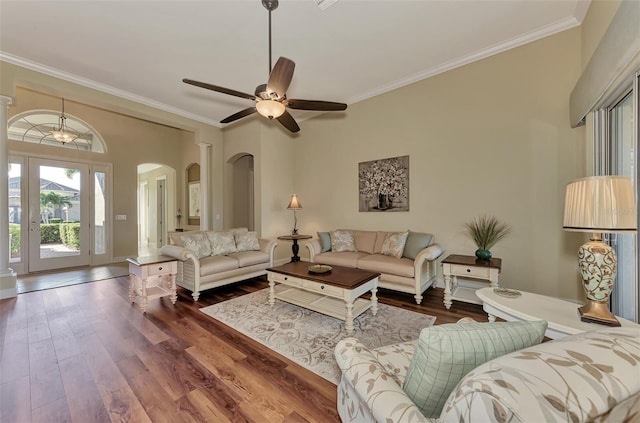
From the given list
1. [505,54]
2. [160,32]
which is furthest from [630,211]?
[160,32]

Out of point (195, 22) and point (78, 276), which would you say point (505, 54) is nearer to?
point (195, 22)

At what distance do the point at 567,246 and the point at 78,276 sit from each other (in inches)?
299

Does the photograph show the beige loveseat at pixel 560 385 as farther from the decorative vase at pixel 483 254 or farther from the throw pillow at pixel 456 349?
the decorative vase at pixel 483 254

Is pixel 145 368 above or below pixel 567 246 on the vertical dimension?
below

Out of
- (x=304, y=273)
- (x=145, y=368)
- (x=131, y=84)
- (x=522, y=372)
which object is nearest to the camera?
(x=522, y=372)

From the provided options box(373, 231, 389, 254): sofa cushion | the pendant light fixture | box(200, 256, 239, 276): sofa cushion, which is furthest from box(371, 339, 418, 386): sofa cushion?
the pendant light fixture

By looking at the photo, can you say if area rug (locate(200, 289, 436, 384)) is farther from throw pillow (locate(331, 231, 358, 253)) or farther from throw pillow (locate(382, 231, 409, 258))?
throw pillow (locate(331, 231, 358, 253))

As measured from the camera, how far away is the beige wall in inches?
117

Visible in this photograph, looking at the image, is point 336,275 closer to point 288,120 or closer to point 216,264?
point 216,264

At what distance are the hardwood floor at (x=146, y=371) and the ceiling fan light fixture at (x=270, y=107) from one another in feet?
7.37

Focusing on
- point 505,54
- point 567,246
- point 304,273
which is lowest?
point 304,273

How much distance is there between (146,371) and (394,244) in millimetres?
3199

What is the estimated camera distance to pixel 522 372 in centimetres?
58

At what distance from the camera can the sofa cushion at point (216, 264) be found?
11.4ft
